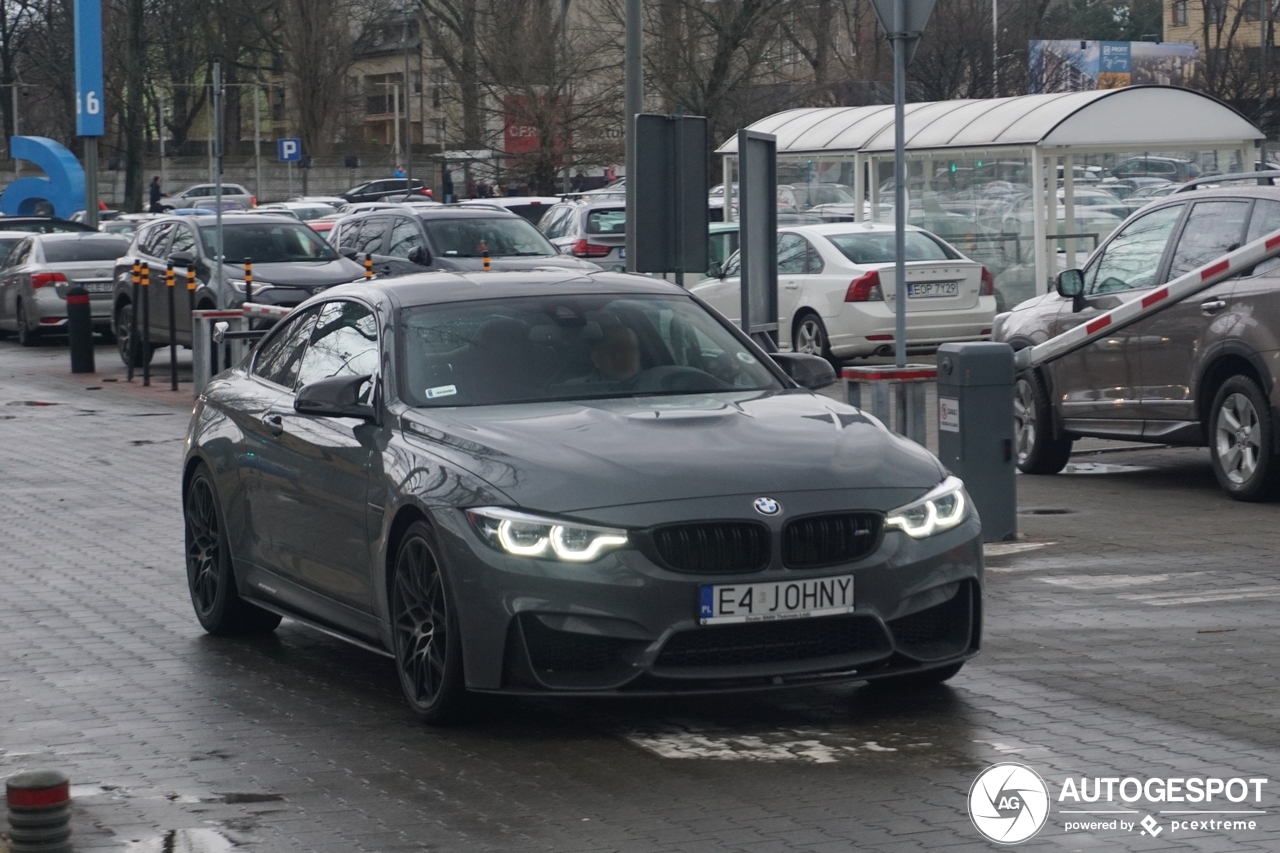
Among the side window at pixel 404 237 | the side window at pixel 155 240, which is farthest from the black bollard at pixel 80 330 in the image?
the side window at pixel 404 237

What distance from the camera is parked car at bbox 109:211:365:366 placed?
23531 millimetres

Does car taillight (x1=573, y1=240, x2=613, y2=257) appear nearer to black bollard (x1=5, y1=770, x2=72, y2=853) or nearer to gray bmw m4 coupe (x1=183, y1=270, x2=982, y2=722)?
gray bmw m4 coupe (x1=183, y1=270, x2=982, y2=722)

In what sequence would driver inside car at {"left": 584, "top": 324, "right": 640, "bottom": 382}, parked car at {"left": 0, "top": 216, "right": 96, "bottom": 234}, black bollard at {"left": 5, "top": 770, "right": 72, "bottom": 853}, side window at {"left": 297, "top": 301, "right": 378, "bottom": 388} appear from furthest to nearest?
parked car at {"left": 0, "top": 216, "right": 96, "bottom": 234}
side window at {"left": 297, "top": 301, "right": 378, "bottom": 388}
driver inside car at {"left": 584, "top": 324, "right": 640, "bottom": 382}
black bollard at {"left": 5, "top": 770, "right": 72, "bottom": 853}

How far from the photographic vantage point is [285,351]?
8633 mm

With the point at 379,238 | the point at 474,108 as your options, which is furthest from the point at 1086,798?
the point at 474,108

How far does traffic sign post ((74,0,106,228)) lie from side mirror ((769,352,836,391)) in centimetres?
3613

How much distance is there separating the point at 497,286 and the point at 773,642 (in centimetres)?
208

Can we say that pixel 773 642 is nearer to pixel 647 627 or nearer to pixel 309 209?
pixel 647 627

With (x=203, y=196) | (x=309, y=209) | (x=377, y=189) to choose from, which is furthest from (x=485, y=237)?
(x=203, y=196)

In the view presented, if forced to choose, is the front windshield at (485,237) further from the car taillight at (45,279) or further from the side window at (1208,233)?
the side window at (1208,233)

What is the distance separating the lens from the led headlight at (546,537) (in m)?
6.22

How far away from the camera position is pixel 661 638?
6.23 m

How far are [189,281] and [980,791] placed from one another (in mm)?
Answer: 18109

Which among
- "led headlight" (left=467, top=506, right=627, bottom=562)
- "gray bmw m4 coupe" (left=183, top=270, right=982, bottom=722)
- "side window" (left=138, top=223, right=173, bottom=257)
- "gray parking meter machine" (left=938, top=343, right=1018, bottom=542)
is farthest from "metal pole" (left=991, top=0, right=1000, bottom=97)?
"led headlight" (left=467, top=506, right=627, bottom=562)
